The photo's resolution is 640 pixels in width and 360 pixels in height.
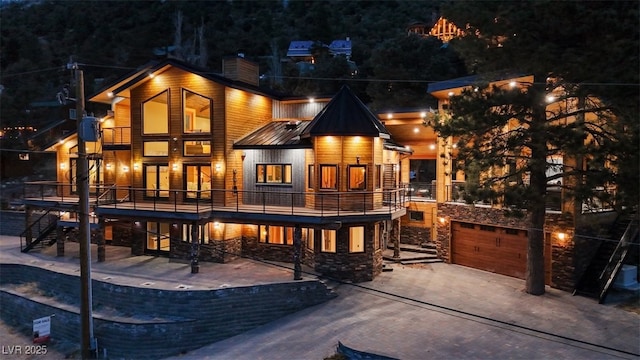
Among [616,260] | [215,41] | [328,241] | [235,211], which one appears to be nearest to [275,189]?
[235,211]

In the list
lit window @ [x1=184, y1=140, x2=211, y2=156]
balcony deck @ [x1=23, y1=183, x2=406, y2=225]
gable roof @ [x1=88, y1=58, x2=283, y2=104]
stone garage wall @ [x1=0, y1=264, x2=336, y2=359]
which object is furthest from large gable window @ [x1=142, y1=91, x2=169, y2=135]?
stone garage wall @ [x1=0, y1=264, x2=336, y2=359]

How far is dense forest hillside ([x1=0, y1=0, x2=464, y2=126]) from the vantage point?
35594 mm

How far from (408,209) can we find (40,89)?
4240cm

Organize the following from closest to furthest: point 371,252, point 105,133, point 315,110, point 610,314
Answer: point 610,314
point 371,252
point 315,110
point 105,133

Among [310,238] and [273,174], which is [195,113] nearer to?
[273,174]

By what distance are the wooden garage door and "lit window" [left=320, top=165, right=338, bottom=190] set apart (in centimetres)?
617

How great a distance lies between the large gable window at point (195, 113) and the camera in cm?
1842

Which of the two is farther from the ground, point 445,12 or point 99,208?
point 445,12

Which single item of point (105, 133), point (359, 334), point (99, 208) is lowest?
point (359, 334)

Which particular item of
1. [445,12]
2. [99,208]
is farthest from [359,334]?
[99,208]

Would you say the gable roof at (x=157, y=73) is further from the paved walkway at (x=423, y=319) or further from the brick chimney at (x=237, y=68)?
the paved walkway at (x=423, y=319)

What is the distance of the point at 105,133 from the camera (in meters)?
21.5

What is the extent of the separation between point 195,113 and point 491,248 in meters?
14.2

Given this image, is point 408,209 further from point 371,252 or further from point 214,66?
point 214,66
